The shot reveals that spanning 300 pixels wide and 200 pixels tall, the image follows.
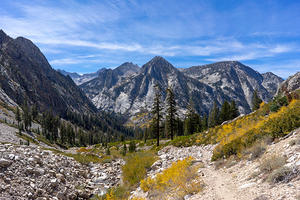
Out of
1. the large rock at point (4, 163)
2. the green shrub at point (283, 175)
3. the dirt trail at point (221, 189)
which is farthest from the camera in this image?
the large rock at point (4, 163)

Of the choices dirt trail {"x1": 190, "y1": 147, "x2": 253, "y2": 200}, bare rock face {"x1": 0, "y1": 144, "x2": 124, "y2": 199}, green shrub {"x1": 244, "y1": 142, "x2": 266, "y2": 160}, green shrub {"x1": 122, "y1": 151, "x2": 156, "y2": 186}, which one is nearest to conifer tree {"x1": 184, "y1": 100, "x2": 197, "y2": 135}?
green shrub {"x1": 122, "y1": 151, "x2": 156, "y2": 186}

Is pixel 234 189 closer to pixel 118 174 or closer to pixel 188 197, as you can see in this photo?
pixel 188 197

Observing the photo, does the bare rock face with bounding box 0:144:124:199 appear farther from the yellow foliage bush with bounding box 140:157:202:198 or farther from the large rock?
the yellow foliage bush with bounding box 140:157:202:198

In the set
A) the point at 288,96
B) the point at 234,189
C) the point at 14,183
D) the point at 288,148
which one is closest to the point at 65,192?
the point at 14,183

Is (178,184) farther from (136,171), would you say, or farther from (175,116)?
(175,116)

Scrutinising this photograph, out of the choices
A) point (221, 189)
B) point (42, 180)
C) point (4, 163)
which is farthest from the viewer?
point (42, 180)

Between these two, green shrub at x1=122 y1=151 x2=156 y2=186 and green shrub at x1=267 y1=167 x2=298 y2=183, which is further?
green shrub at x1=122 y1=151 x2=156 y2=186

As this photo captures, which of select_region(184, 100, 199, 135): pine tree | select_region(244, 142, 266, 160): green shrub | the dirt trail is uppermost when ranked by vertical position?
select_region(244, 142, 266, 160): green shrub

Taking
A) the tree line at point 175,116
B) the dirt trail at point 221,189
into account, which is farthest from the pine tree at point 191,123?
the dirt trail at point 221,189

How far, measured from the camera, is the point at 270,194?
461 cm

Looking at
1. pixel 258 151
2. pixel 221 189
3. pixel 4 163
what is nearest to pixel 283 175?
pixel 221 189

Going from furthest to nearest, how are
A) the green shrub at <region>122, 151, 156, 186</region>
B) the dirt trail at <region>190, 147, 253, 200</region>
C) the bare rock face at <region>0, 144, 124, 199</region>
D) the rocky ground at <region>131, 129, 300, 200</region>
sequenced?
the green shrub at <region>122, 151, 156, 186</region> → the bare rock face at <region>0, 144, 124, 199</region> → the dirt trail at <region>190, 147, 253, 200</region> → the rocky ground at <region>131, 129, 300, 200</region>

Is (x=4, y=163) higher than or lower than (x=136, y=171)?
higher

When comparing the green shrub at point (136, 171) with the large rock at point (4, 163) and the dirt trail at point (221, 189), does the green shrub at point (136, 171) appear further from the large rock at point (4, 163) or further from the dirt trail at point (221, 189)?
the large rock at point (4, 163)
